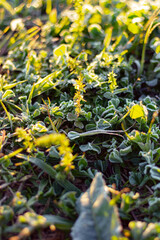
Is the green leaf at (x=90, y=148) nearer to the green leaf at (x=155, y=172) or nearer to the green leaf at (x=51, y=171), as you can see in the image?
the green leaf at (x=51, y=171)

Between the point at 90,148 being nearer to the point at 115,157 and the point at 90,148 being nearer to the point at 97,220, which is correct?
the point at 115,157

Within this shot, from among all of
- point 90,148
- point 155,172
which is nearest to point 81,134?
point 90,148

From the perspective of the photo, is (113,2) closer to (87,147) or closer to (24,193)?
(87,147)

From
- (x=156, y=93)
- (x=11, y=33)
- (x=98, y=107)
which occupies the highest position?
(x=11, y=33)

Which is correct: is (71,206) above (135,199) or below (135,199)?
above

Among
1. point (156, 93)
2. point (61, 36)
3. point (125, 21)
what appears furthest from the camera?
point (61, 36)

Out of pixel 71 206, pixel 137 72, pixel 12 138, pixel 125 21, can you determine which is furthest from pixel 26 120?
pixel 125 21

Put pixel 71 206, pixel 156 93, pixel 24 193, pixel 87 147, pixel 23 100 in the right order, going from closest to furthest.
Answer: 1. pixel 71 206
2. pixel 24 193
3. pixel 87 147
4. pixel 23 100
5. pixel 156 93

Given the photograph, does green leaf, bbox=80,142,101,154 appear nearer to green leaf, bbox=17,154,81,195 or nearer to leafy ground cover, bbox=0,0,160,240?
leafy ground cover, bbox=0,0,160,240
